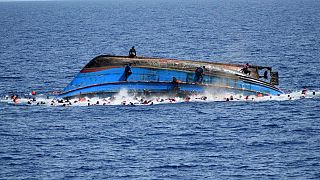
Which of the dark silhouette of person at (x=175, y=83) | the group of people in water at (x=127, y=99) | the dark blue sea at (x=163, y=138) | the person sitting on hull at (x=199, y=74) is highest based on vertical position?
the person sitting on hull at (x=199, y=74)

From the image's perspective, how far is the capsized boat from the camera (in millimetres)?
100438

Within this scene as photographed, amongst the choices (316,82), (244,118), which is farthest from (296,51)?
(244,118)

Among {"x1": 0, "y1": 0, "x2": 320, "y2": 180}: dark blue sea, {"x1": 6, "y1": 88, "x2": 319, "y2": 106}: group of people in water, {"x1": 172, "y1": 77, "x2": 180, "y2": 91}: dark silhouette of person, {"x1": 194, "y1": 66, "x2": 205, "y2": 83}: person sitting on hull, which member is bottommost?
{"x1": 0, "y1": 0, "x2": 320, "y2": 180}: dark blue sea

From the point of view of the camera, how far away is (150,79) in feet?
331

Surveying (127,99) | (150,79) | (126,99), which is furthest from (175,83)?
(126,99)

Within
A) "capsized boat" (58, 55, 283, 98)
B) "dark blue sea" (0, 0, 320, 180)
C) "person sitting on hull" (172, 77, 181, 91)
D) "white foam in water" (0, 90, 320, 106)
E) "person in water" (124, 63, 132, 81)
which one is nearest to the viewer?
"dark blue sea" (0, 0, 320, 180)

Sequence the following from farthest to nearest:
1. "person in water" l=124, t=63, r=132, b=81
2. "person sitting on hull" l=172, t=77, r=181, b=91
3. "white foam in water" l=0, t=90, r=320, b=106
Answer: "person sitting on hull" l=172, t=77, r=181, b=91
"person in water" l=124, t=63, r=132, b=81
"white foam in water" l=0, t=90, r=320, b=106

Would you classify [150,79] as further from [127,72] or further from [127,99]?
[127,99]

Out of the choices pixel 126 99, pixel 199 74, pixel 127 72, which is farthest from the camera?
pixel 199 74

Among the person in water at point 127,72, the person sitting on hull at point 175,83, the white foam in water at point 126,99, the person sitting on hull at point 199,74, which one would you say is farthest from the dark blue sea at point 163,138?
the person in water at point 127,72

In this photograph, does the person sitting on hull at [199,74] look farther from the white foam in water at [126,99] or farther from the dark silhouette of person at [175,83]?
the dark silhouette of person at [175,83]

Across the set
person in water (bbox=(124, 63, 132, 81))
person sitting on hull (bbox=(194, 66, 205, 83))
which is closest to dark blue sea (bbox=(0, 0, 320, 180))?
person sitting on hull (bbox=(194, 66, 205, 83))

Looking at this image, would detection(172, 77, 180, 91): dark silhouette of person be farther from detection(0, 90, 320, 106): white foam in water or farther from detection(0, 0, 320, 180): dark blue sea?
detection(0, 0, 320, 180): dark blue sea

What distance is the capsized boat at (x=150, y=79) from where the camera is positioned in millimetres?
100438
